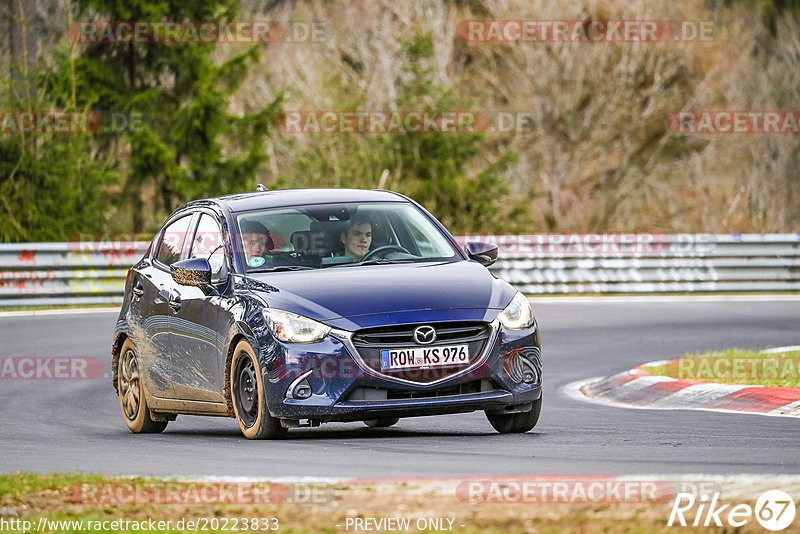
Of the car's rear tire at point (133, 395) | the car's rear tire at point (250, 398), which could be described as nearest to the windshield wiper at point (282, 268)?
the car's rear tire at point (250, 398)

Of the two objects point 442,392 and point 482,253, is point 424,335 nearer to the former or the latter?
point 442,392

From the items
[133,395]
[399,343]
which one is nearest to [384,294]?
[399,343]

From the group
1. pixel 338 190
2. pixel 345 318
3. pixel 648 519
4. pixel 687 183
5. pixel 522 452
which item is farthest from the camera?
pixel 687 183

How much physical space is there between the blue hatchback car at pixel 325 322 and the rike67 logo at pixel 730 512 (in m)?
3.15

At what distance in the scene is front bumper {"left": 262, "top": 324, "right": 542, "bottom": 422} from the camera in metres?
9.23

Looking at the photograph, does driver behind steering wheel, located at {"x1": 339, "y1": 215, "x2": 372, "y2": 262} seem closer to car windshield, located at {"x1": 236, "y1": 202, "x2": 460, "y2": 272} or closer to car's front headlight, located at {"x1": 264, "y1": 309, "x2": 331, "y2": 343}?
car windshield, located at {"x1": 236, "y1": 202, "x2": 460, "y2": 272}

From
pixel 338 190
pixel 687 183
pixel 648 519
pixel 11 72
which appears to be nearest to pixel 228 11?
pixel 11 72

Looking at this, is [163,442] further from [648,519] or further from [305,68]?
[305,68]

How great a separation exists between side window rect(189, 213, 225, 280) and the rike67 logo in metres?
4.85

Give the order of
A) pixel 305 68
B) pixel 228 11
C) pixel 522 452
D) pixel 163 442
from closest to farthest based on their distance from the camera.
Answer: pixel 522 452 < pixel 163 442 < pixel 228 11 < pixel 305 68

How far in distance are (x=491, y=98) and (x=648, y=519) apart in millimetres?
41194

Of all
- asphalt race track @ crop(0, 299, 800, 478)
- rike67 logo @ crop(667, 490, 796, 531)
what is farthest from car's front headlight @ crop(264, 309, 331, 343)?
rike67 logo @ crop(667, 490, 796, 531)

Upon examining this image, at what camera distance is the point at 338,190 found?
11211 millimetres

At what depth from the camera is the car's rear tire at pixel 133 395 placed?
1149cm
